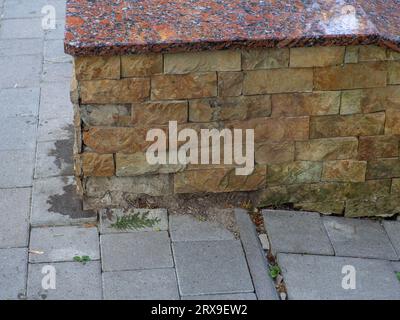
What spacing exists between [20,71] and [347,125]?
9.97 ft

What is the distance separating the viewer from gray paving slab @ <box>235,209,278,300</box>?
12.5 ft

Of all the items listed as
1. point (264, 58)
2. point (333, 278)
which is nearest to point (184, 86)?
point (264, 58)

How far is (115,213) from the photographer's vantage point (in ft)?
14.1

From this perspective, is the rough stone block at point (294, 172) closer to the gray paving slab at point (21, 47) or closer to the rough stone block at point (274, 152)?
the rough stone block at point (274, 152)

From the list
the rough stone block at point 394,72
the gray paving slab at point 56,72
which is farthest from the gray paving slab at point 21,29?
the rough stone block at point 394,72

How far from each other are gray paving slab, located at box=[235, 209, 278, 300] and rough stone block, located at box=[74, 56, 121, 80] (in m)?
1.13

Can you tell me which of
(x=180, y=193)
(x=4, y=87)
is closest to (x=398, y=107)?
(x=180, y=193)

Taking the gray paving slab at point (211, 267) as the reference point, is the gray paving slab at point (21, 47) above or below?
above

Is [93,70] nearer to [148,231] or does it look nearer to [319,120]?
[148,231]

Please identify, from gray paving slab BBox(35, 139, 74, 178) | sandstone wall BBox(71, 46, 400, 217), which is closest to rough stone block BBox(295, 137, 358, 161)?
sandstone wall BBox(71, 46, 400, 217)

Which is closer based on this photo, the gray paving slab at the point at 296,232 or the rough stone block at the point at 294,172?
the gray paving slab at the point at 296,232

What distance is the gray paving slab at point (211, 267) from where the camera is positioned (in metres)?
3.80

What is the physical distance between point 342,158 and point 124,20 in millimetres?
1518

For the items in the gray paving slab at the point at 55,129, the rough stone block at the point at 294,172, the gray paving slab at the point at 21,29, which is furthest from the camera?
the gray paving slab at the point at 21,29
